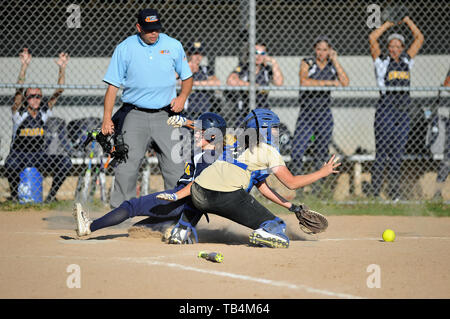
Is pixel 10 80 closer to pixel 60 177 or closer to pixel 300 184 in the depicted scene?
pixel 60 177

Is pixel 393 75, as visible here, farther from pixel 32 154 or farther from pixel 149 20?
pixel 32 154

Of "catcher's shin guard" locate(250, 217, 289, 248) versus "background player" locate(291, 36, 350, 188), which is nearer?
"catcher's shin guard" locate(250, 217, 289, 248)

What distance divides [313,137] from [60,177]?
3647 mm

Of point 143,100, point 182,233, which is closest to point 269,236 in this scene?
point 182,233

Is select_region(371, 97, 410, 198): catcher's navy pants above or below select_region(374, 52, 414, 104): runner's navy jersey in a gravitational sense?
below

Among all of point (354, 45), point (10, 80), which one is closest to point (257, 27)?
point (354, 45)

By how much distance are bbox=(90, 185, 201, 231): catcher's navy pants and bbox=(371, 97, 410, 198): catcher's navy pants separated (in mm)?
4075

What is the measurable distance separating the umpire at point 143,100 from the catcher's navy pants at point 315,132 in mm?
2808

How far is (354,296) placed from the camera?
3.93 m

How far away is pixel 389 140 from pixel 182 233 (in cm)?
450

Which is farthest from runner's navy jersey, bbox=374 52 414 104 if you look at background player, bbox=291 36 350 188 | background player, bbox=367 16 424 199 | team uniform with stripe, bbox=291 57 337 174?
team uniform with stripe, bbox=291 57 337 174

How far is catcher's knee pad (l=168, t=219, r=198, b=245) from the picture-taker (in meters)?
5.79

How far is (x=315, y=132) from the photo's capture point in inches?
367

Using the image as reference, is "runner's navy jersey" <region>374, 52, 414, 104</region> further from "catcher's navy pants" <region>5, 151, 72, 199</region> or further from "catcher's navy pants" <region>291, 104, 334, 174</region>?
"catcher's navy pants" <region>5, 151, 72, 199</region>
